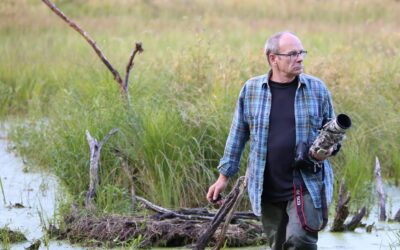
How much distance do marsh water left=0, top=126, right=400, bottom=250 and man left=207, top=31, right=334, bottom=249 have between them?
952 mm

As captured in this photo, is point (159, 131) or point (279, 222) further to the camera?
point (159, 131)

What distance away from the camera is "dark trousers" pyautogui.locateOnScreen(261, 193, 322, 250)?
4844mm

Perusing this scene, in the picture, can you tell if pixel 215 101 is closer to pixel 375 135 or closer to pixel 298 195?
pixel 375 135

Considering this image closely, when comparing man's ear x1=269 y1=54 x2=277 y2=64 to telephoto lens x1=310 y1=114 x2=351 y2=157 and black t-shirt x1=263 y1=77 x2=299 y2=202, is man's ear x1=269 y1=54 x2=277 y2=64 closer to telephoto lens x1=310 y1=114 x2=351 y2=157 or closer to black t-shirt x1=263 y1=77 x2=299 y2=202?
black t-shirt x1=263 y1=77 x2=299 y2=202

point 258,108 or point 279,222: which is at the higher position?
point 258,108

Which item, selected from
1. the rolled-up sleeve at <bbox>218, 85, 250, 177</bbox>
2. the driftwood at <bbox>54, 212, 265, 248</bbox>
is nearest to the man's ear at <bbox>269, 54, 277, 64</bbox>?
the rolled-up sleeve at <bbox>218, 85, 250, 177</bbox>

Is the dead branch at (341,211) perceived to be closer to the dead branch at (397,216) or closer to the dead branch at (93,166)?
the dead branch at (397,216)

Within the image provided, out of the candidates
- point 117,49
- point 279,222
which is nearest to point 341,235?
point 279,222

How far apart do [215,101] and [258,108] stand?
10.3 ft

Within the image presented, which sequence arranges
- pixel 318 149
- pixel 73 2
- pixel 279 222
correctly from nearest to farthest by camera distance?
pixel 318 149 < pixel 279 222 < pixel 73 2

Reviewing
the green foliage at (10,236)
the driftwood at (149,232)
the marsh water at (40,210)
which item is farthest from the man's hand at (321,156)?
the green foliage at (10,236)

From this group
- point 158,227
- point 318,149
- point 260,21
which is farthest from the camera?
point 260,21

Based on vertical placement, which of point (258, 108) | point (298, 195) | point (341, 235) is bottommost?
point (341, 235)

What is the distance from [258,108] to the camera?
497 centimetres
